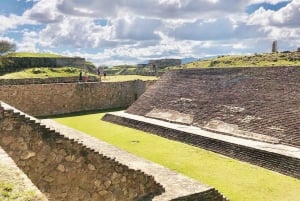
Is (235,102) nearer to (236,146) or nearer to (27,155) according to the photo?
(236,146)

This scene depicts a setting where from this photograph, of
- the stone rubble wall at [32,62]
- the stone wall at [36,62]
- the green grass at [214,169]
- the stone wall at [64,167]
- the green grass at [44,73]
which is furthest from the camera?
the stone wall at [36,62]

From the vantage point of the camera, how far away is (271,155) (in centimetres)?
1222

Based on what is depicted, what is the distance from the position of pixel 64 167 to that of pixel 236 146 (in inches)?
284

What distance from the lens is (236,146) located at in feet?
44.2

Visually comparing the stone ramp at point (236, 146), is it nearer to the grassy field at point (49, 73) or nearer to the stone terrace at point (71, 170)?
the stone terrace at point (71, 170)

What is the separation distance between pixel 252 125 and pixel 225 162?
2639 millimetres

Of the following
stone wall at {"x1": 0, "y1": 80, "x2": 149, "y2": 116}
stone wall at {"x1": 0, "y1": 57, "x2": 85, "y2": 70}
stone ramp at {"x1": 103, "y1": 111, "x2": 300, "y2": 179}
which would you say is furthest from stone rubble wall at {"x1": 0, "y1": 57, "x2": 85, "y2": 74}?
stone ramp at {"x1": 103, "y1": 111, "x2": 300, "y2": 179}

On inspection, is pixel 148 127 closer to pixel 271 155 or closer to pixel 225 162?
pixel 225 162

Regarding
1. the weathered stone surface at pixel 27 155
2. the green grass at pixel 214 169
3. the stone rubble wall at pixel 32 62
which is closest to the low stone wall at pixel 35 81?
the green grass at pixel 214 169

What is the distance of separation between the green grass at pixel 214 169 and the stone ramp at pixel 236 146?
299mm

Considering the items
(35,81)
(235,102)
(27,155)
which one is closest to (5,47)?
(35,81)

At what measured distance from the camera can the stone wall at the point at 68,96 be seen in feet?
76.1

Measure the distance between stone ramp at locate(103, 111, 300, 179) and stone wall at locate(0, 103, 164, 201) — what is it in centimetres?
500

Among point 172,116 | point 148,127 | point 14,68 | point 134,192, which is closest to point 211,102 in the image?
point 172,116
